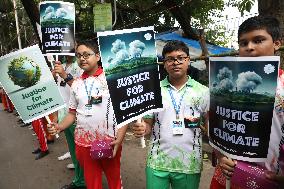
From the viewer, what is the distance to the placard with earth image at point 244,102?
174cm

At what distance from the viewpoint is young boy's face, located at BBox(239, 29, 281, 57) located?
2.03 meters

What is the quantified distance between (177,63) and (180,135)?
0.58 meters

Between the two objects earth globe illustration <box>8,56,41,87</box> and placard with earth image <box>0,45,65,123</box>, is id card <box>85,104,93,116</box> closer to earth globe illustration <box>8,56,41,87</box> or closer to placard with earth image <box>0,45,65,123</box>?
placard with earth image <box>0,45,65,123</box>

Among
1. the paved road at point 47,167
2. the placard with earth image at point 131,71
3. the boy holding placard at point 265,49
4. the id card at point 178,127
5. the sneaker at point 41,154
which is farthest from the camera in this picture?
the sneaker at point 41,154

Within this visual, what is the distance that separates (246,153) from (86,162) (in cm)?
203

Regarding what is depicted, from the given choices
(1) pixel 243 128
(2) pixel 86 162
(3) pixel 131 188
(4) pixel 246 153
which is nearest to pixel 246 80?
(1) pixel 243 128

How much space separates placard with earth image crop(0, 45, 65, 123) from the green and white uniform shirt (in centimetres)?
134

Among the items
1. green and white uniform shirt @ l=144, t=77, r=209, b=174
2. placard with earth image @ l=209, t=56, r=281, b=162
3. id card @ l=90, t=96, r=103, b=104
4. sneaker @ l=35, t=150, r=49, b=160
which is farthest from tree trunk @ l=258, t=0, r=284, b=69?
sneaker @ l=35, t=150, r=49, b=160

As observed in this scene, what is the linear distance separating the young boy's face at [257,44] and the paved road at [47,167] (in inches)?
118

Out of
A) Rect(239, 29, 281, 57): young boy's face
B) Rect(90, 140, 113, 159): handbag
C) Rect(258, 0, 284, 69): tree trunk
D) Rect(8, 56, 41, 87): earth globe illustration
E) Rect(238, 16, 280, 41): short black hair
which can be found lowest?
Rect(90, 140, 113, 159): handbag

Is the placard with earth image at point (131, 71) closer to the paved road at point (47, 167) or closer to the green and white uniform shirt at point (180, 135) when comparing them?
the green and white uniform shirt at point (180, 135)

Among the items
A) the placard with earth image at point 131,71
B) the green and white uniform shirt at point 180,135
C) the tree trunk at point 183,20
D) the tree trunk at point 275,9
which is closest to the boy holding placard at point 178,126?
the green and white uniform shirt at point 180,135

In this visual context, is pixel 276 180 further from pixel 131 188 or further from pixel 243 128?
pixel 131 188

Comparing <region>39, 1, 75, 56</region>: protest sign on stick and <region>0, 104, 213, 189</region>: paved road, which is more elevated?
<region>39, 1, 75, 56</region>: protest sign on stick
